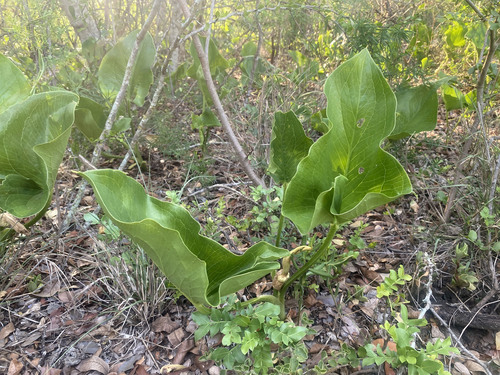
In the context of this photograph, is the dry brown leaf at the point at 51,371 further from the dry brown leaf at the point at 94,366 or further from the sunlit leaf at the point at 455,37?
the sunlit leaf at the point at 455,37

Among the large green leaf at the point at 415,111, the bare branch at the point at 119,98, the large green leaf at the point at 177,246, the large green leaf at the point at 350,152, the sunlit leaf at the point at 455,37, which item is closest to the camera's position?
the large green leaf at the point at 177,246

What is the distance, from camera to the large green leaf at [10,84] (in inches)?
55.8

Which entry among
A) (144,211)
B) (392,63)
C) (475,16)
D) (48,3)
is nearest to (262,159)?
(392,63)

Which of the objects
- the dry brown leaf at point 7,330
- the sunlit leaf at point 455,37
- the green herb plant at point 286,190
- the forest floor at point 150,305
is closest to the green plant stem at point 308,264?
the green herb plant at point 286,190

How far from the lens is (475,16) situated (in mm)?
1489

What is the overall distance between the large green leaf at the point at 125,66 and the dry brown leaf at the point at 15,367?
130 centimetres

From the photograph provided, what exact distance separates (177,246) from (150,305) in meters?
0.57

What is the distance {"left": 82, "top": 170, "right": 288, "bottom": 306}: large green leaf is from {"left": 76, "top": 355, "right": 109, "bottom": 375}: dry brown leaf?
17.1 inches

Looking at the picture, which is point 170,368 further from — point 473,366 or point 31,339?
point 473,366

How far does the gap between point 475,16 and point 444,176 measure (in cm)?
81

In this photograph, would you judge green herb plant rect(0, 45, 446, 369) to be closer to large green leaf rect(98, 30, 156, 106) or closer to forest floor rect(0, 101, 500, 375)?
forest floor rect(0, 101, 500, 375)

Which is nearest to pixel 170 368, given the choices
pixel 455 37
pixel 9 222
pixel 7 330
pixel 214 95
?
pixel 7 330

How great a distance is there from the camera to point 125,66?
1994 millimetres

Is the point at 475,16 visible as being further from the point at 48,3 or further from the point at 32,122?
the point at 48,3
